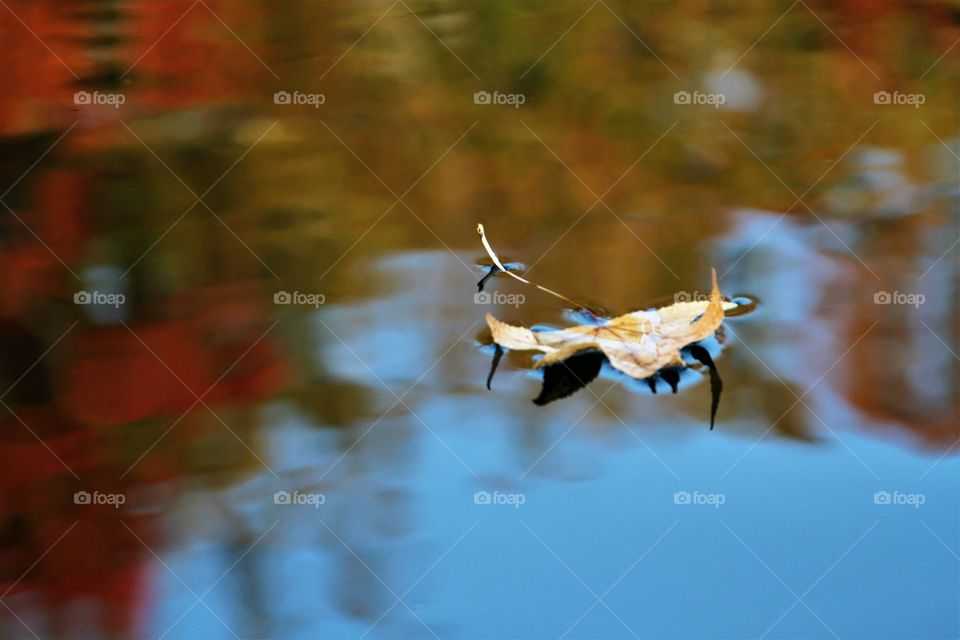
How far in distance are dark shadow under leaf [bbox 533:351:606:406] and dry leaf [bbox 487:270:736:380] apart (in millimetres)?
10

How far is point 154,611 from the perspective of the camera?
4.36ft

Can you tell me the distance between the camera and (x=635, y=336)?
169 centimetres

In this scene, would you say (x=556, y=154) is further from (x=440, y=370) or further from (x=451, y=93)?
(x=440, y=370)

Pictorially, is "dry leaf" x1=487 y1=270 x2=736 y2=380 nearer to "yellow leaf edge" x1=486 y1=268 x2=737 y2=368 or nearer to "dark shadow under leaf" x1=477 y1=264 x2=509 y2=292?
"yellow leaf edge" x1=486 y1=268 x2=737 y2=368

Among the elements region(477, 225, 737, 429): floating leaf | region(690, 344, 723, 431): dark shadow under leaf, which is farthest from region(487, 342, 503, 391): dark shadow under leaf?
region(690, 344, 723, 431): dark shadow under leaf

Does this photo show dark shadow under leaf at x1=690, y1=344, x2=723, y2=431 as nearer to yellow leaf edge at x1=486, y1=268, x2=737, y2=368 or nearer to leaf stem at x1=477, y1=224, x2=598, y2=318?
yellow leaf edge at x1=486, y1=268, x2=737, y2=368

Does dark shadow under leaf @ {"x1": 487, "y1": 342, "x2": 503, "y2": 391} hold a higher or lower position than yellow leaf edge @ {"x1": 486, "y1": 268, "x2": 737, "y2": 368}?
lower

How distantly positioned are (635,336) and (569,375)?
0.13 m

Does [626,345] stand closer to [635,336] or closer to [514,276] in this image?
[635,336]

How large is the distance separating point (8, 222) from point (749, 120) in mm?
1495

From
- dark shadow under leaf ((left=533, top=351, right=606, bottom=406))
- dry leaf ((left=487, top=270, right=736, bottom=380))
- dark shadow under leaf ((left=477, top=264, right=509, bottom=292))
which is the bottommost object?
dark shadow under leaf ((left=533, top=351, right=606, bottom=406))

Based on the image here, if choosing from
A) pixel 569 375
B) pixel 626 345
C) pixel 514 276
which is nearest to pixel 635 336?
pixel 626 345

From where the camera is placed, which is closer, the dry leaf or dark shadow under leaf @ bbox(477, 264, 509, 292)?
the dry leaf

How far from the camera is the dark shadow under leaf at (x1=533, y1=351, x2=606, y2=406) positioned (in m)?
1.60
